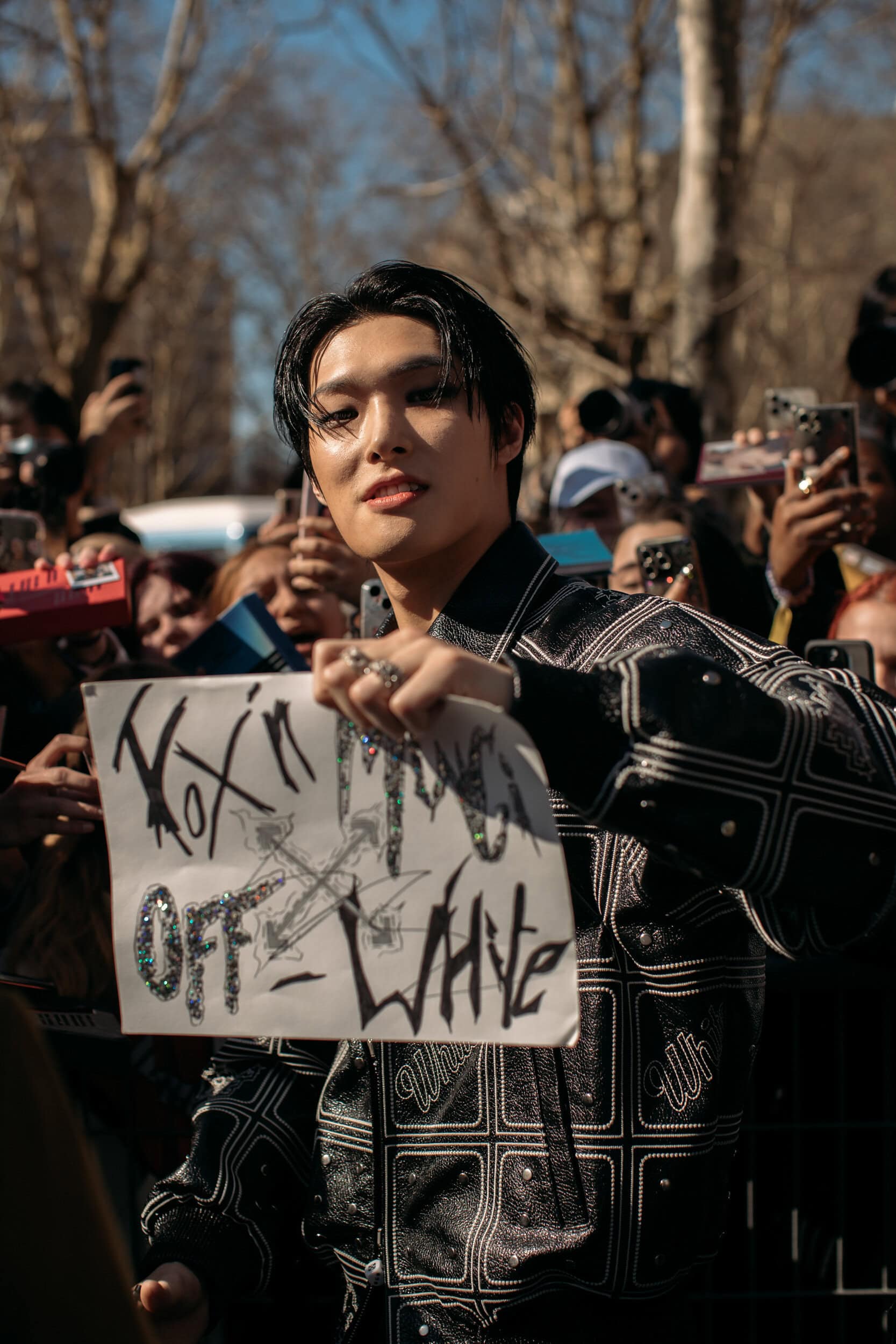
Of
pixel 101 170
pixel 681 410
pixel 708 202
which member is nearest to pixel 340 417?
pixel 681 410

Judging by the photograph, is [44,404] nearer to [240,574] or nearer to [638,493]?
[240,574]

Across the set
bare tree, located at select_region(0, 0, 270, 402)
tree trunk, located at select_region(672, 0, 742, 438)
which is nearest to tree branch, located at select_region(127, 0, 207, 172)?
bare tree, located at select_region(0, 0, 270, 402)

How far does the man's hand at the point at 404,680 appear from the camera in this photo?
117 centimetres

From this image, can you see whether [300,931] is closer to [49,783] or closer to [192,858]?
[192,858]

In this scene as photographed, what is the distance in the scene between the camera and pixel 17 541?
2.90 m

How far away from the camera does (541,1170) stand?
1444mm

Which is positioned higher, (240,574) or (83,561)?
(83,561)

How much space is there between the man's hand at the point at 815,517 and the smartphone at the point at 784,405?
0.39ft

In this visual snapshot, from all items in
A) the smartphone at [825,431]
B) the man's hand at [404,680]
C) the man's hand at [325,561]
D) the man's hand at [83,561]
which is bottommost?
the man's hand at [325,561]

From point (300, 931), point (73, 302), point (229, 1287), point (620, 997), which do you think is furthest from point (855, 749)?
point (73, 302)

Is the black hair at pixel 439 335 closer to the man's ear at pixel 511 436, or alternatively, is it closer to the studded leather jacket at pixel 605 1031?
the man's ear at pixel 511 436

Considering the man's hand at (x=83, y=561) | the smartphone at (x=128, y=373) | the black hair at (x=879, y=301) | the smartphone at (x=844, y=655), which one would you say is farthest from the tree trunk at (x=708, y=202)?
the man's hand at (x=83, y=561)

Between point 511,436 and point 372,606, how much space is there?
618 millimetres

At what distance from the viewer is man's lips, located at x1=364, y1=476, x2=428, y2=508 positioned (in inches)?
58.8
